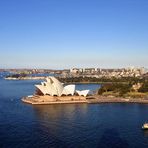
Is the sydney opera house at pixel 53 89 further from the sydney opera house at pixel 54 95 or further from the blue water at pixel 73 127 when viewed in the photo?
the blue water at pixel 73 127

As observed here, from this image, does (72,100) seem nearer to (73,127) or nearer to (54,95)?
(54,95)

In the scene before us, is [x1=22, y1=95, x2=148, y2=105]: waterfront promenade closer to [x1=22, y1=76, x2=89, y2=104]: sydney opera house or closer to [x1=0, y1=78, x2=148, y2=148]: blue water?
[x1=22, y1=76, x2=89, y2=104]: sydney opera house

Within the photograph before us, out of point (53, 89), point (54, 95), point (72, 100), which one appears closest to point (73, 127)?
point (72, 100)

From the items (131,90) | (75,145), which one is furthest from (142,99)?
(75,145)

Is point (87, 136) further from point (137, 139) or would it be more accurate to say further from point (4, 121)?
point (4, 121)

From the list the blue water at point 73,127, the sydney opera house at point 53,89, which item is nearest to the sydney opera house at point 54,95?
the sydney opera house at point 53,89

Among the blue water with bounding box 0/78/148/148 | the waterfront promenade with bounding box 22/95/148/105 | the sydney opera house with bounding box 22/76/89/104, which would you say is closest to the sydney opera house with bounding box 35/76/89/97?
the sydney opera house with bounding box 22/76/89/104
